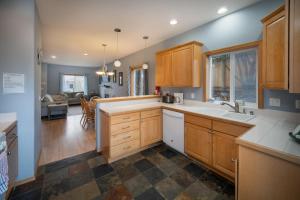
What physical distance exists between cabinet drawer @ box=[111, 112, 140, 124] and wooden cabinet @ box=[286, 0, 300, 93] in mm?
2071

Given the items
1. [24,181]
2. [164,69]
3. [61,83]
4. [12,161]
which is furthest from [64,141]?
[61,83]

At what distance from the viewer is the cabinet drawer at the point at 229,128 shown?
5.43 ft

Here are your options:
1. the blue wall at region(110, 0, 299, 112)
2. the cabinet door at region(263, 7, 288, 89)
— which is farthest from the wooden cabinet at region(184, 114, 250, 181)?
the blue wall at region(110, 0, 299, 112)

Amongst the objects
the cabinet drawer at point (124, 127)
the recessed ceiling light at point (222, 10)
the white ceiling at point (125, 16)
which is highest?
the white ceiling at point (125, 16)

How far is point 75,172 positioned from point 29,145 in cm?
76

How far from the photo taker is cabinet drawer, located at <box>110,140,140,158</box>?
90.4 inches

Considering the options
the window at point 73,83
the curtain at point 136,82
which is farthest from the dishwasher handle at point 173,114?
the window at point 73,83

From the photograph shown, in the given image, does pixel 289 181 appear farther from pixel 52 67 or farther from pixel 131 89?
pixel 52 67

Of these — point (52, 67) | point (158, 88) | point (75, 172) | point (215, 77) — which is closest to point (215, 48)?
point (215, 77)

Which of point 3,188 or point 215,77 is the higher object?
point 215,77

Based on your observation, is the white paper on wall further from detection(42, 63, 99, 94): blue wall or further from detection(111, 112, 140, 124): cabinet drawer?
detection(42, 63, 99, 94): blue wall

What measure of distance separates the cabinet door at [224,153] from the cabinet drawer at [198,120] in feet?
0.56

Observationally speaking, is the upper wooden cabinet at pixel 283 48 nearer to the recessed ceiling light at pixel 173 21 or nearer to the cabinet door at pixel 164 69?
the recessed ceiling light at pixel 173 21

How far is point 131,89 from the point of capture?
538 centimetres
